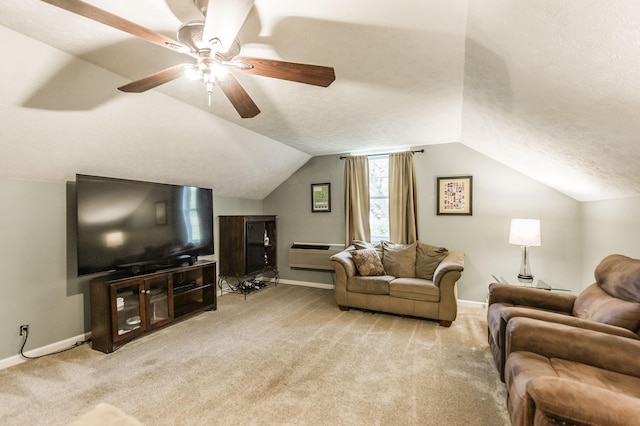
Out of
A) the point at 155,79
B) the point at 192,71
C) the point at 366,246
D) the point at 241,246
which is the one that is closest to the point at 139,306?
the point at 241,246

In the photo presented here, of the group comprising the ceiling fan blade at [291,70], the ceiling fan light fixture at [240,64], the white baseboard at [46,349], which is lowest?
the white baseboard at [46,349]

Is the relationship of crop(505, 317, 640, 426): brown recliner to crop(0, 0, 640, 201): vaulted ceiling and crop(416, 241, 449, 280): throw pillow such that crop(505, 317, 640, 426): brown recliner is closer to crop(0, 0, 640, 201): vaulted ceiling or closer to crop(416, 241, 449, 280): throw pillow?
crop(0, 0, 640, 201): vaulted ceiling

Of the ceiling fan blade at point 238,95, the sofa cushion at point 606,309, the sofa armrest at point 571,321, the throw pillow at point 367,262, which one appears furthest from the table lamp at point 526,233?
the ceiling fan blade at point 238,95

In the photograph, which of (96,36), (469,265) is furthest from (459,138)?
(96,36)

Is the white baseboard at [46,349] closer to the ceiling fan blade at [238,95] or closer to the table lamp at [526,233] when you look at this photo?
the ceiling fan blade at [238,95]

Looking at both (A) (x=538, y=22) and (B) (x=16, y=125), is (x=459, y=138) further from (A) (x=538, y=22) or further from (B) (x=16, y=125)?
(B) (x=16, y=125)

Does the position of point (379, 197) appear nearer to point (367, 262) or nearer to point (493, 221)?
point (367, 262)

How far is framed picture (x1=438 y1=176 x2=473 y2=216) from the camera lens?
4258mm

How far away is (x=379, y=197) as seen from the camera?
16.2ft

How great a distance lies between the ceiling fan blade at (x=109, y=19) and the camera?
114 centimetres

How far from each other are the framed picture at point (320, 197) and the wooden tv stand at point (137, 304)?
224 centimetres

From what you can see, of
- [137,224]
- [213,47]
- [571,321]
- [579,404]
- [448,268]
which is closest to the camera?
[579,404]

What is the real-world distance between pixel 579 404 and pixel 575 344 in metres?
0.77

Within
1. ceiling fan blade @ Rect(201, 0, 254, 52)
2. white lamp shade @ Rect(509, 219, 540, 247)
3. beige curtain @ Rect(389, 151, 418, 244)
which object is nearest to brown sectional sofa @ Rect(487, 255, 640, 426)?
white lamp shade @ Rect(509, 219, 540, 247)
